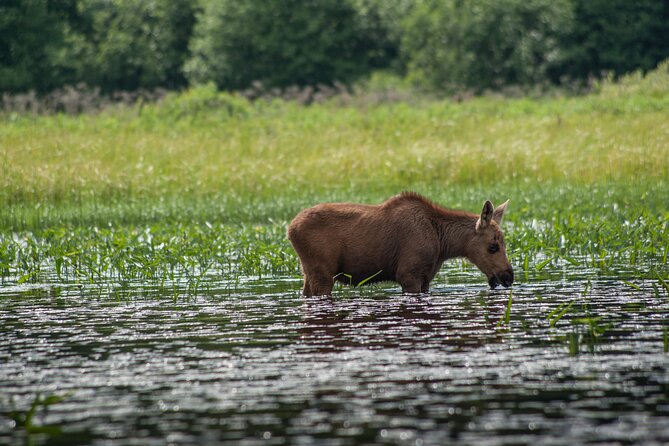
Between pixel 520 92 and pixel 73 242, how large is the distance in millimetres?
35414

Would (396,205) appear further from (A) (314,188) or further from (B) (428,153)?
(B) (428,153)

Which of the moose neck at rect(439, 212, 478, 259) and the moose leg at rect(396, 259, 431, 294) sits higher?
the moose neck at rect(439, 212, 478, 259)

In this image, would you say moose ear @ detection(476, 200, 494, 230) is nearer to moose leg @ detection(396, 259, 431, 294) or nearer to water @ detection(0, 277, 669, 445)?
moose leg @ detection(396, 259, 431, 294)

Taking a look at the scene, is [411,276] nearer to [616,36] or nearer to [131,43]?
[616,36]

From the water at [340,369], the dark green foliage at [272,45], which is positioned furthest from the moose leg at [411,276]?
the dark green foliage at [272,45]

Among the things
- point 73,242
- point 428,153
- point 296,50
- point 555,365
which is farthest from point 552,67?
point 555,365

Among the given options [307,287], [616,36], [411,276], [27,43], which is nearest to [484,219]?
[411,276]

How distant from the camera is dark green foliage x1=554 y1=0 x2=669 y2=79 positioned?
187 feet

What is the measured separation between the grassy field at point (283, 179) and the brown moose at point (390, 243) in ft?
4.30

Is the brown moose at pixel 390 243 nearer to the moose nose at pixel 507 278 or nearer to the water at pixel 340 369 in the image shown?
the moose nose at pixel 507 278

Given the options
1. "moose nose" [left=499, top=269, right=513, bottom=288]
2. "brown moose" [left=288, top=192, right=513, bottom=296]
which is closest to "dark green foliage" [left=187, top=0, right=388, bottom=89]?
"brown moose" [left=288, top=192, right=513, bottom=296]

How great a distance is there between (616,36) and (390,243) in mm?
48032

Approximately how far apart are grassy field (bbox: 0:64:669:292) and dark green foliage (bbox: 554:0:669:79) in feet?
65.1

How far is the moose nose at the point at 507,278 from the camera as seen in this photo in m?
12.7
